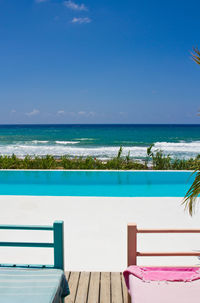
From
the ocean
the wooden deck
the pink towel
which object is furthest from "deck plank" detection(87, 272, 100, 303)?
the ocean

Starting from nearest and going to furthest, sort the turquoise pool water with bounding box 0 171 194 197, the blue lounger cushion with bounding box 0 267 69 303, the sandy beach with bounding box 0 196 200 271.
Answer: the blue lounger cushion with bounding box 0 267 69 303
the sandy beach with bounding box 0 196 200 271
the turquoise pool water with bounding box 0 171 194 197

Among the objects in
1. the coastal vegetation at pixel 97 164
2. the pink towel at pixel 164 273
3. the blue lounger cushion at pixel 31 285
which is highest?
the coastal vegetation at pixel 97 164

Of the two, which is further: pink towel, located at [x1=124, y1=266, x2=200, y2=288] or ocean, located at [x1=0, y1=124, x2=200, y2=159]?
ocean, located at [x1=0, y1=124, x2=200, y2=159]

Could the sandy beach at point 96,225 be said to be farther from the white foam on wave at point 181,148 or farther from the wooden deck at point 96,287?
the white foam on wave at point 181,148

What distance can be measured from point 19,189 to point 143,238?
15.2 ft

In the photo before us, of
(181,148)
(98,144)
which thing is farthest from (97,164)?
(98,144)

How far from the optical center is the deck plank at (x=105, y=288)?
7.18ft

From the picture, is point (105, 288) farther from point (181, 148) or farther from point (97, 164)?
point (181, 148)

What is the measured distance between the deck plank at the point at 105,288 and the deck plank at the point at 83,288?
0.13m

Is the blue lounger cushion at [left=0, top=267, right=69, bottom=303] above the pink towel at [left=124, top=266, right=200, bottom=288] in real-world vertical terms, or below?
above

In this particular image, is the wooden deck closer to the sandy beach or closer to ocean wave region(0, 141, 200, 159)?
the sandy beach

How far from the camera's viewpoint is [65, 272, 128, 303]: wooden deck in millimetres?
2193

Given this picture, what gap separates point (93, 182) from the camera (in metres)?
7.39

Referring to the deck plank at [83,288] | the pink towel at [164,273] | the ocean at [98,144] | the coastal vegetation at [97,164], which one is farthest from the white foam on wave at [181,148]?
the pink towel at [164,273]
